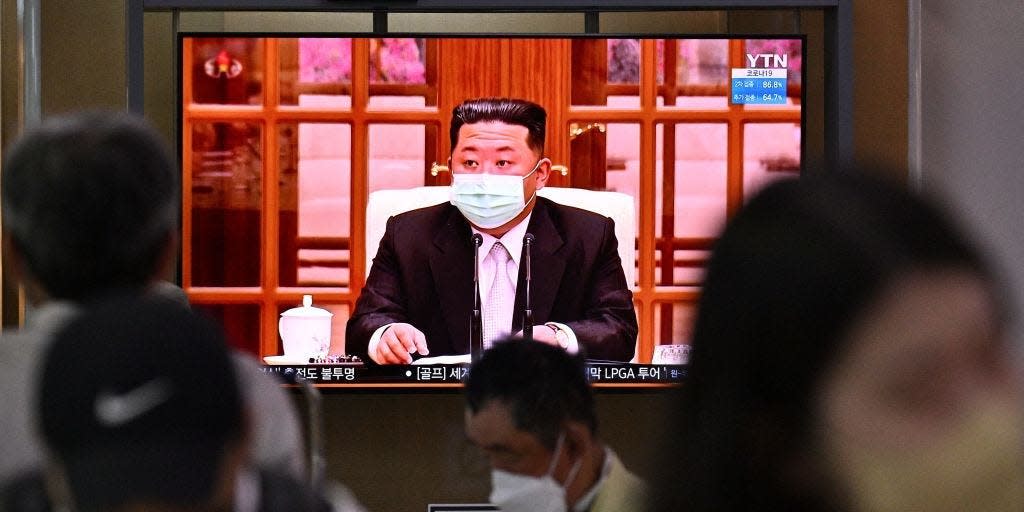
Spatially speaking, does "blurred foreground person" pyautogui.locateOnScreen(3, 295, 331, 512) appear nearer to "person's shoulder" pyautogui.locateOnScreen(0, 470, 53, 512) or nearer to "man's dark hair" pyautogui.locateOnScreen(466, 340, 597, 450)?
"person's shoulder" pyautogui.locateOnScreen(0, 470, 53, 512)

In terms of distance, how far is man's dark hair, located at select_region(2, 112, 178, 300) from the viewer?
4.28 ft

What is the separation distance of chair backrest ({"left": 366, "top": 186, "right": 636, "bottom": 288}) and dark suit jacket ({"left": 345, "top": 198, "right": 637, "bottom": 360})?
0.07 feet

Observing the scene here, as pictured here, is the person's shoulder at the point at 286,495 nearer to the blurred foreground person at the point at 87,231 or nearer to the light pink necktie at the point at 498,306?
the blurred foreground person at the point at 87,231

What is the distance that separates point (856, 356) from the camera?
0.92m

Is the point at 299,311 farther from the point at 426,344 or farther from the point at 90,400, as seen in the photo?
the point at 90,400

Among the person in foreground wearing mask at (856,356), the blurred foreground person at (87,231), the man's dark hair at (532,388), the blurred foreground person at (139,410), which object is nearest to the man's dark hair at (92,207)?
the blurred foreground person at (87,231)

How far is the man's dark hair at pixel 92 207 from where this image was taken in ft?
4.28

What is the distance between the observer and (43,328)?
1.33 metres

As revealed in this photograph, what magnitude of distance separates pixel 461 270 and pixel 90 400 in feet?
13.0

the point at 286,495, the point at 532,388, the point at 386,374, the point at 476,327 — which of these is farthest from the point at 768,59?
the point at 286,495

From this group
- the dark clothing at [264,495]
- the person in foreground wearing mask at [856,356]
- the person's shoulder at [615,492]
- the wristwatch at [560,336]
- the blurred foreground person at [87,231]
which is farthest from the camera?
the wristwatch at [560,336]

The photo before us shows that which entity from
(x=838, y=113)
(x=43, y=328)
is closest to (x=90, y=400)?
(x=43, y=328)

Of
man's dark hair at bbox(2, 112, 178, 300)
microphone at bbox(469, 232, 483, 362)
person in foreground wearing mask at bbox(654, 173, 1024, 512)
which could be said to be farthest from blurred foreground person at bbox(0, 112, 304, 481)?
microphone at bbox(469, 232, 483, 362)

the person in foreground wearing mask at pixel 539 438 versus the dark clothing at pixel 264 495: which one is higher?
the dark clothing at pixel 264 495
